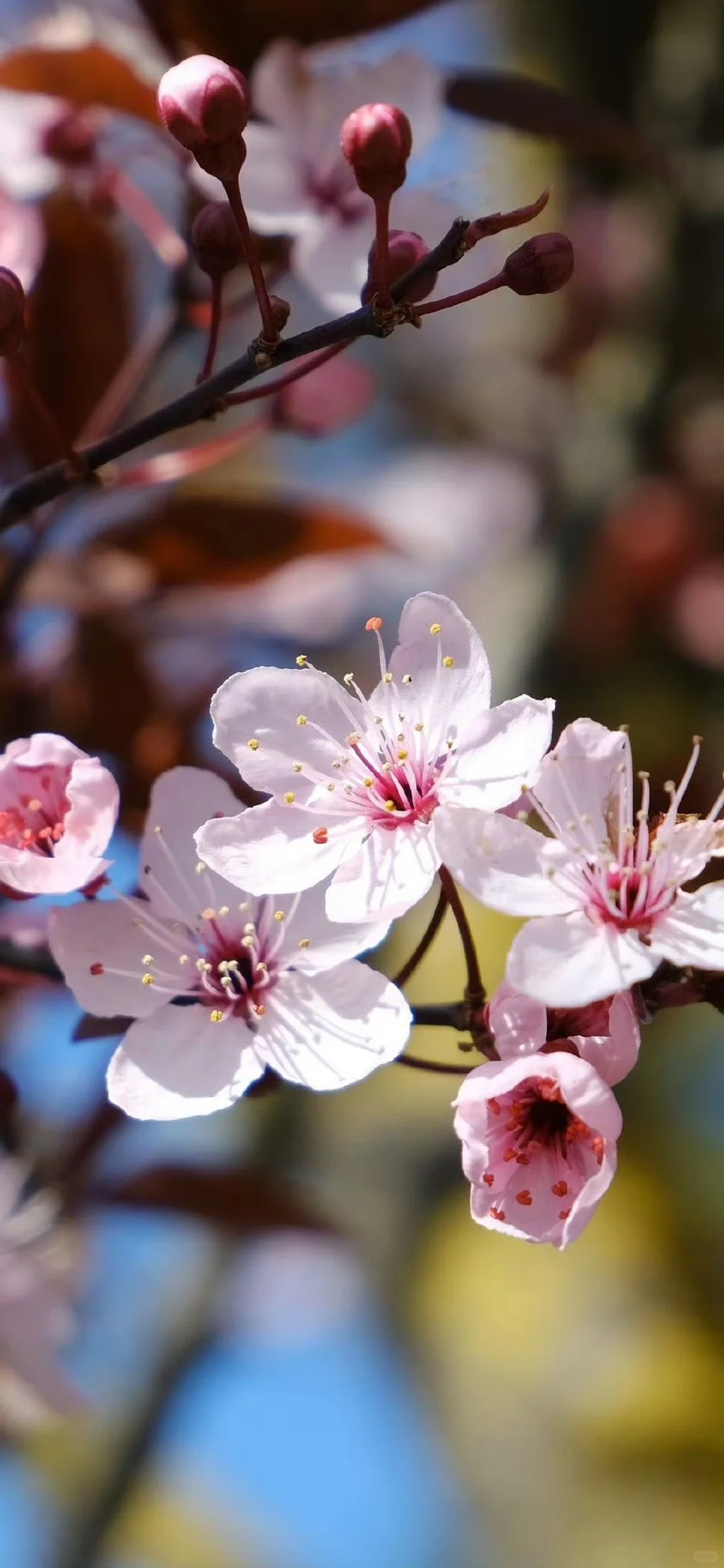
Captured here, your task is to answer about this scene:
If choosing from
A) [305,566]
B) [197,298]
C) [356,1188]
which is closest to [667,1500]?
[356,1188]

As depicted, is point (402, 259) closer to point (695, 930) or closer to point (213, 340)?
point (213, 340)

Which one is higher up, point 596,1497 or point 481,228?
point 481,228

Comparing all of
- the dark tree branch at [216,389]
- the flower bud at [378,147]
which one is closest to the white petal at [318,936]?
the dark tree branch at [216,389]

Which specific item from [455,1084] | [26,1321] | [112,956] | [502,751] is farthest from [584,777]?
[455,1084]

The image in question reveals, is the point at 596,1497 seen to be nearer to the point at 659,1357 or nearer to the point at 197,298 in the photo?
the point at 659,1357

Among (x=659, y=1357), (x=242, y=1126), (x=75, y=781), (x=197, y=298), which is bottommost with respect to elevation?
(x=659, y=1357)
